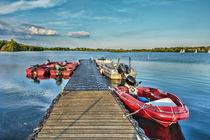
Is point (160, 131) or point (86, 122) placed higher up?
point (86, 122)

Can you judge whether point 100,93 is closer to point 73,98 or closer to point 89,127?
point 73,98

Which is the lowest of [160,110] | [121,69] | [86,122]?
[160,110]

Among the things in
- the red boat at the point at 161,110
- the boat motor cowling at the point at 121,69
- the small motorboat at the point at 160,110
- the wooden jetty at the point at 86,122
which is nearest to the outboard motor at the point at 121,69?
the boat motor cowling at the point at 121,69

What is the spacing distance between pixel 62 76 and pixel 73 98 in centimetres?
1373

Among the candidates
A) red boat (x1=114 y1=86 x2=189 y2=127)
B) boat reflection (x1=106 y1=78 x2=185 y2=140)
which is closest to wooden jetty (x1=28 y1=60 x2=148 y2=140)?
red boat (x1=114 y1=86 x2=189 y2=127)

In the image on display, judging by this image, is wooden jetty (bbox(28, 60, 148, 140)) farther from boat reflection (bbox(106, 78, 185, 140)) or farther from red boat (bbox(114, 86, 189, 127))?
boat reflection (bbox(106, 78, 185, 140))

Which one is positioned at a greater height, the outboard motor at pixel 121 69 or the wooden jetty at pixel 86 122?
the outboard motor at pixel 121 69

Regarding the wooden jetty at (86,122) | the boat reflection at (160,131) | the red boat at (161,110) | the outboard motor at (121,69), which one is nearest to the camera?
the wooden jetty at (86,122)

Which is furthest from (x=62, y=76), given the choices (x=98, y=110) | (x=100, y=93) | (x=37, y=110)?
(x=98, y=110)

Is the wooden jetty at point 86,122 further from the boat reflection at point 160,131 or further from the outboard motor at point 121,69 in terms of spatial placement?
the outboard motor at point 121,69

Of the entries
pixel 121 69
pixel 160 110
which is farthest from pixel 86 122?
pixel 121 69

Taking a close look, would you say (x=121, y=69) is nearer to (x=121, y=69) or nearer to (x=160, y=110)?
(x=121, y=69)

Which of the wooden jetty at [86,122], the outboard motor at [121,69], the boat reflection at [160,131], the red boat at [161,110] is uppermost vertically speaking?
the outboard motor at [121,69]

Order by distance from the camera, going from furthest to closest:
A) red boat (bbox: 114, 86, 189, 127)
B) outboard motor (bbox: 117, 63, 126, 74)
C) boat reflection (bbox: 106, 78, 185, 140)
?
outboard motor (bbox: 117, 63, 126, 74) < boat reflection (bbox: 106, 78, 185, 140) < red boat (bbox: 114, 86, 189, 127)
